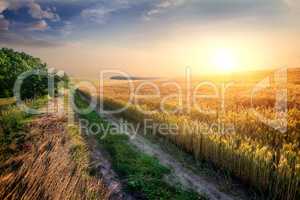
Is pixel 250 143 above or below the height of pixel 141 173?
above

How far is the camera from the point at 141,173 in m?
8.12

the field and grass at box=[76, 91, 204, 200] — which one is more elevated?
the field

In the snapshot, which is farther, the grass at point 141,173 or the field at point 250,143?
the grass at point 141,173

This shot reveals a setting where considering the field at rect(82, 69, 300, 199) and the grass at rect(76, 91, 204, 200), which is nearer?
the field at rect(82, 69, 300, 199)

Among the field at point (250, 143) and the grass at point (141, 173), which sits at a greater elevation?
the field at point (250, 143)

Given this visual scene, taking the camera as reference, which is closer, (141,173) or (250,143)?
(141,173)

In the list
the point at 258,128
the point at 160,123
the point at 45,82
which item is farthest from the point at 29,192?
the point at 45,82

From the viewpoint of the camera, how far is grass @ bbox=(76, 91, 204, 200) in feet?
22.8

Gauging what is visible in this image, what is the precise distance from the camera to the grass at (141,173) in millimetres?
6938

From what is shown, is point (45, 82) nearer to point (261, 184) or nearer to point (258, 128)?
point (258, 128)

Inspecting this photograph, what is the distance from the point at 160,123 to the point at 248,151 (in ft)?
21.5

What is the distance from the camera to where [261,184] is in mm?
6938

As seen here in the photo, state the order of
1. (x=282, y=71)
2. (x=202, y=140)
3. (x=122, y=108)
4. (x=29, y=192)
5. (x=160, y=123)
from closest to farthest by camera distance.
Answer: (x=29, y=192), (x=202, y=140), (x=160, y=123), (x=122, y=108), (x=282, y=71)

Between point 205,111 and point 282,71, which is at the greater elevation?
point 282,71
